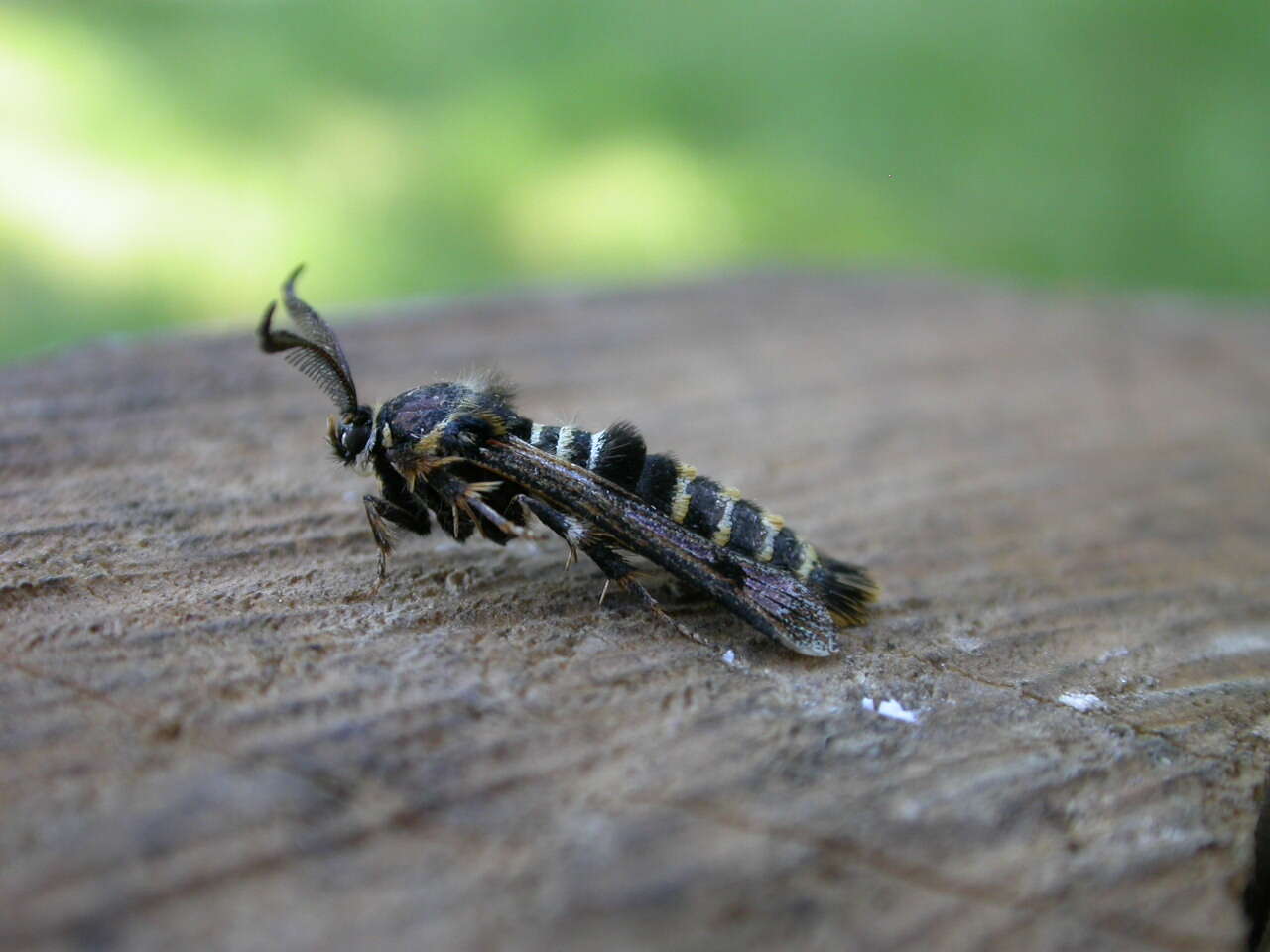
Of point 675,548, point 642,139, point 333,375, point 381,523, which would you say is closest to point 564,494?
point 675,548

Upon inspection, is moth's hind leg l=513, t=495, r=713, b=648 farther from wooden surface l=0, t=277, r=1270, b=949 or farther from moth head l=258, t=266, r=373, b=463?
moth head l=258, t=266, r=373, b=463

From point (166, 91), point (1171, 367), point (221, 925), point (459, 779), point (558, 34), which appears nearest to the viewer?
point (221, 925)

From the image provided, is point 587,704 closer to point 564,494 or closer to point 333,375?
point 564,494

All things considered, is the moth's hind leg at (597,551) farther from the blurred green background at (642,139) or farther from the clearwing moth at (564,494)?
the blurred green background at (642,139)

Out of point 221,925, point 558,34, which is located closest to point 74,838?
point 221,925

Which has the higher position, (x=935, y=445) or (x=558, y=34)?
(x=558, y=34)

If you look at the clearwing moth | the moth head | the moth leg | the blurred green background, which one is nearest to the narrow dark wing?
the clearwing moth

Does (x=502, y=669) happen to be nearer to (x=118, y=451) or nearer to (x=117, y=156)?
(x=118, y=451)
